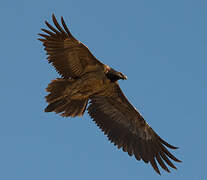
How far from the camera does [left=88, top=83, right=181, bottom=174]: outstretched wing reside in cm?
1341

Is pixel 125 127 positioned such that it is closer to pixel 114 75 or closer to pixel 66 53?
pixel 114 75

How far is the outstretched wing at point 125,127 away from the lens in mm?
13414

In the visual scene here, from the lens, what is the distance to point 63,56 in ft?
42.2

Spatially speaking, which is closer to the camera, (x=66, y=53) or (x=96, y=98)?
(x=66, y=53)

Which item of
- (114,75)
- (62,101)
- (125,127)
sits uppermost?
(114,75)

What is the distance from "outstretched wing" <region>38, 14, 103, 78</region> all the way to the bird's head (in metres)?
0.31

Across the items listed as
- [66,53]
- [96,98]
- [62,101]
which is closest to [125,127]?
[96,98]

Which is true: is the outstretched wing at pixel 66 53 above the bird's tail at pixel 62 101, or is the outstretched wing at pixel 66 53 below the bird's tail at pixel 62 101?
above

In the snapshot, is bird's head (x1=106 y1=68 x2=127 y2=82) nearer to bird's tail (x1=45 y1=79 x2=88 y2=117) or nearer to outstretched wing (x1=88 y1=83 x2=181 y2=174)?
outstretched wing (x1=88 y1=83 x2=181 y2=174)

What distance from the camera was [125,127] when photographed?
13.9 metres

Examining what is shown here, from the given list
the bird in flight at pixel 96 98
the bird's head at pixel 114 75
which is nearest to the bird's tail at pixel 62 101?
the bird in flight at pixel 96 98

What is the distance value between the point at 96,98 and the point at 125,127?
122 cm

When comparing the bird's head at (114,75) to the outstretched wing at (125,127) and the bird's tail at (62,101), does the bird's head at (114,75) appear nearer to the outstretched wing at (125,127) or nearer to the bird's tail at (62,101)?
the outstretched wing at (125,127)

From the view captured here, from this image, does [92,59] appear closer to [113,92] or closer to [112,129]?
[113,92]
